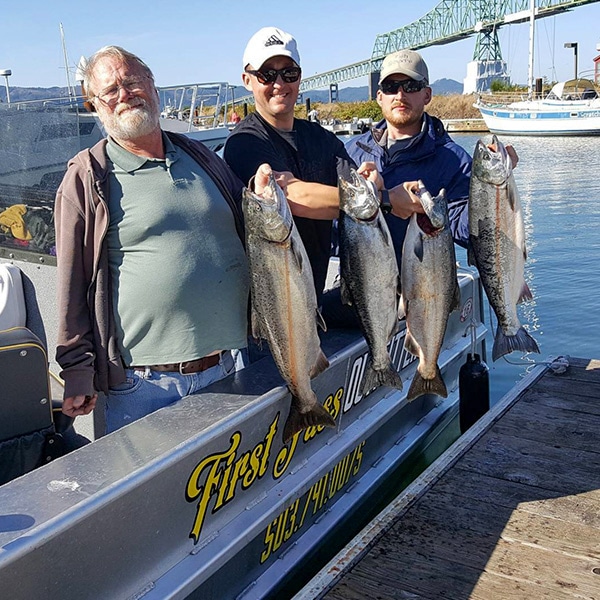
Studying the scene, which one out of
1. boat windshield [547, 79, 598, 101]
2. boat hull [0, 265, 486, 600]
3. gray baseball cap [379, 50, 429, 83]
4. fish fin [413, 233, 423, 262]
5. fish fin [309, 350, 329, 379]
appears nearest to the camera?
boat hull [0, 265, 486, 600]

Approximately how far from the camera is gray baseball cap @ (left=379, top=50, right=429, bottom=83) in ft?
11.9

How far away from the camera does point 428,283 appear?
2955 mm

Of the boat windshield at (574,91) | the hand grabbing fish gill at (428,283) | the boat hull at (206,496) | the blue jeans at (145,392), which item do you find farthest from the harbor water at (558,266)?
the boat windshield at (574,91)

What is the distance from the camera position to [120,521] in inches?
81.7

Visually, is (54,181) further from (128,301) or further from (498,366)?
(498,366)

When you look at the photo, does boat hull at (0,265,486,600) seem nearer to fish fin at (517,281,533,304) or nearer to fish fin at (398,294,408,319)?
fish fin at (398,294,408,319)

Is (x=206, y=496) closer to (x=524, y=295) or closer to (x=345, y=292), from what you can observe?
(x=345, y=292)

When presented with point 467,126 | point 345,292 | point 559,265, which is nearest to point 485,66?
point 467,126

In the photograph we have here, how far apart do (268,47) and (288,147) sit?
429 mm

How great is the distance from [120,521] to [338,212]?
1388mm

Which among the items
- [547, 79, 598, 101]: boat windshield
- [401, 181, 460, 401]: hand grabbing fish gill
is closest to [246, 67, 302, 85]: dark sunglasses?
[401, 181, 460, 401]: hand grabbing fish gill

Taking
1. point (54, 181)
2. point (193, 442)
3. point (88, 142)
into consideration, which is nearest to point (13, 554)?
point (193, 442)

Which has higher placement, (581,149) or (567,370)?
(581,149)

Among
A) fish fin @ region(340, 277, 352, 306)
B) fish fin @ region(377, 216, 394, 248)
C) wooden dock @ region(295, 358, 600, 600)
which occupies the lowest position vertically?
wooden dock @ region(295, 358, 600, 600)
